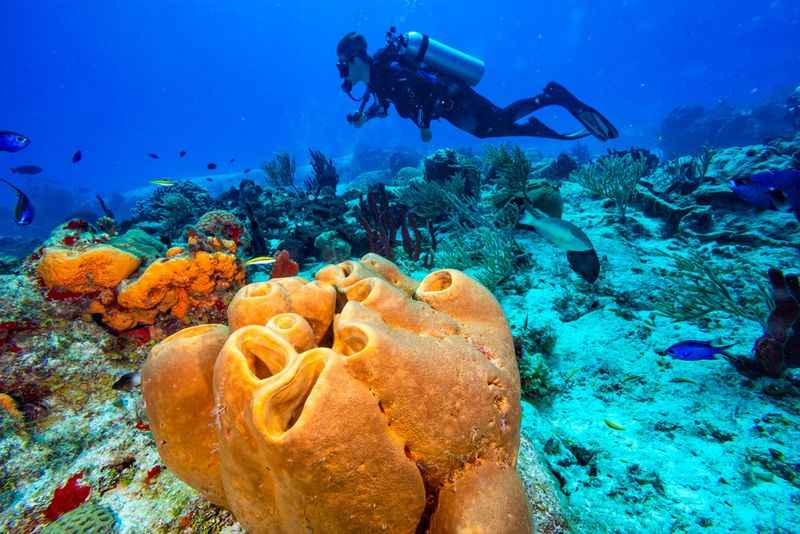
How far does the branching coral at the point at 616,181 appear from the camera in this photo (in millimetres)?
5613

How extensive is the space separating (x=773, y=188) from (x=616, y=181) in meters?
2.53

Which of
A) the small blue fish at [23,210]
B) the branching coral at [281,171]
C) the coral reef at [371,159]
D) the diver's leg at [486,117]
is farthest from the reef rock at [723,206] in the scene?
the coral reef at [371,159]

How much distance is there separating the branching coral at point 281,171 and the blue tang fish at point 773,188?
1061cm

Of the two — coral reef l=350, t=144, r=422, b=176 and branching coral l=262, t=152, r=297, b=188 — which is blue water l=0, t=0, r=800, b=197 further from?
branching coral l=262, t=152, r=297, b=188

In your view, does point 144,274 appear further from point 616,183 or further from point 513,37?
point 513,37

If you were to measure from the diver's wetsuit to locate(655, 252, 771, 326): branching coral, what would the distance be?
549 centimetres

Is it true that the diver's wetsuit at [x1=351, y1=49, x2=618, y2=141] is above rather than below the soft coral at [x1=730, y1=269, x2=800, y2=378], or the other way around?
above

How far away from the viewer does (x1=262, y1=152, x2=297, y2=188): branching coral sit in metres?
11.1

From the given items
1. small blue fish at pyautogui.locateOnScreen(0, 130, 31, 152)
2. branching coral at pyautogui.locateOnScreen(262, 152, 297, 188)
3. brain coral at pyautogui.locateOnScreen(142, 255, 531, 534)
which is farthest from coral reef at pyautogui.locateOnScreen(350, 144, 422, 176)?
brain coral at pyautogui.locateOnScreen(142, 255, 531, 534)

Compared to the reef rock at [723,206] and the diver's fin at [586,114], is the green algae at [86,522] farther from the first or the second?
the diver's fin at [586,114]

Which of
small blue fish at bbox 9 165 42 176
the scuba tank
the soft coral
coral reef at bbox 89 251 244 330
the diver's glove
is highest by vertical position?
the scuba tank

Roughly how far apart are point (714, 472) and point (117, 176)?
338ft

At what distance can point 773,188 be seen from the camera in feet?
11.0

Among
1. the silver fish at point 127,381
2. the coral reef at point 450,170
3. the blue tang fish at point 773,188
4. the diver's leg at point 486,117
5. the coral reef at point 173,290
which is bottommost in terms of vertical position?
the silver fish at point 127,381
